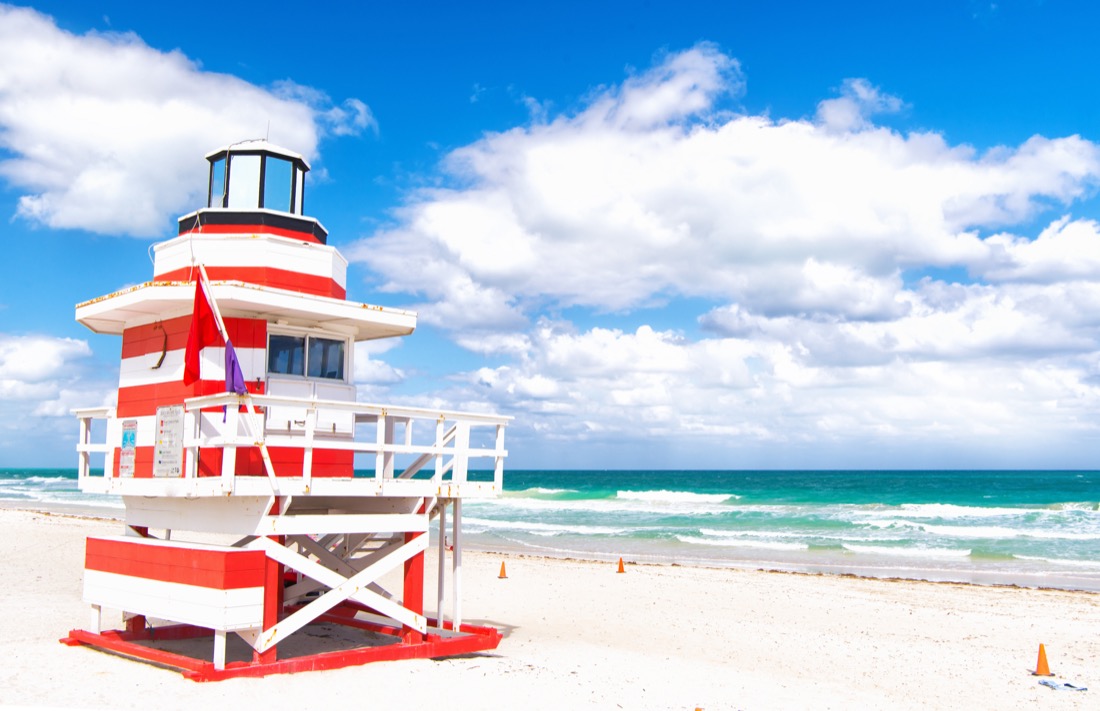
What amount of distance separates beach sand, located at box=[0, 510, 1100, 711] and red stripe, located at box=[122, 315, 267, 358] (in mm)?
3482

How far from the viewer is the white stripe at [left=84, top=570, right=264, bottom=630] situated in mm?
8797

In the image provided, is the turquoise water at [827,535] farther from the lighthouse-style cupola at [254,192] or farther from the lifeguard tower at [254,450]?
the lighthouse-style cupola at [254,192]

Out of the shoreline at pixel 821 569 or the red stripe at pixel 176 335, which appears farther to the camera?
the shoreline at pixel 821 569

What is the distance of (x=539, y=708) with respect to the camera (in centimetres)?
873

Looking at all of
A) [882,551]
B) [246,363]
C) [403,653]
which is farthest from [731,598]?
[882,551]

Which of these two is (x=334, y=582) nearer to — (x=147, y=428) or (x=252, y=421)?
(x=252, y=421)

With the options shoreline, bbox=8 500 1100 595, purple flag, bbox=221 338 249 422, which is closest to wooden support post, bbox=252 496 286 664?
purple flag, bbox=221 338 249 422

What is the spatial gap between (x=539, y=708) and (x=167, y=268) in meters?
6.80

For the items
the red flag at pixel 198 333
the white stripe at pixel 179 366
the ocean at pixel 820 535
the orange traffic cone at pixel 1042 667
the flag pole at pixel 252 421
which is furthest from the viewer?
the ocean at pixel 820 535

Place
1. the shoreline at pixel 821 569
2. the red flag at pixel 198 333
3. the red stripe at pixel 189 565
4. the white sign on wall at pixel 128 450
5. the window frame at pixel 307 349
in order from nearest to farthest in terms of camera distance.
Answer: the red stripe at pixel 189 565 → the red flag at pixel 198 333 → the white sign on wall at pixel 128 450 → the window frame at pixel 307 349 → the shoreline at pixel 821 569

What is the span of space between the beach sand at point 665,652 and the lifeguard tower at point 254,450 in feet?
2.34

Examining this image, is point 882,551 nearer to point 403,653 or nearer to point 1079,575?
point 1079,575

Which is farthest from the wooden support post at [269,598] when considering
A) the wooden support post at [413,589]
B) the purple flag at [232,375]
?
the wooden support post at [413,589]

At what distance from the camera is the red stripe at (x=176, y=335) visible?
33.8 ft
